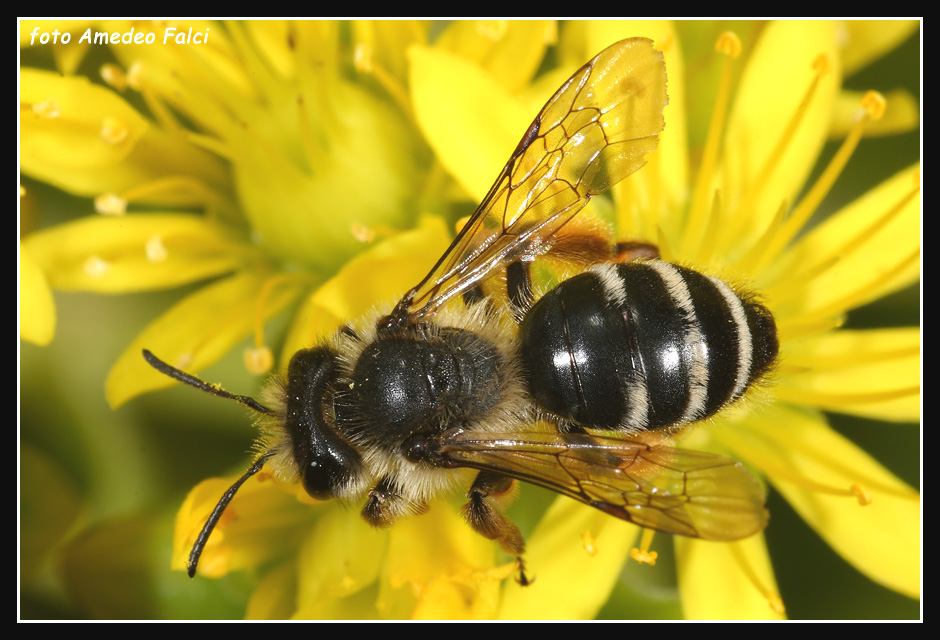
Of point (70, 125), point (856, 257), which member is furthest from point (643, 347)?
point (70, 125)

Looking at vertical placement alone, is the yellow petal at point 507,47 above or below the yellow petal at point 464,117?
above

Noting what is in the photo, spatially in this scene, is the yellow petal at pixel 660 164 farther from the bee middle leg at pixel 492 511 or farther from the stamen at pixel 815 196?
the bee middle leg at pixel 492 511

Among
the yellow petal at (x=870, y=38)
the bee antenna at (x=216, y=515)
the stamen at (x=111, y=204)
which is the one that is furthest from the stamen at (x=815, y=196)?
the stamen at (x=111, y=204)

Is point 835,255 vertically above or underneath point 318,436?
above

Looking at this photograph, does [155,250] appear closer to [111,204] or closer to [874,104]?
[111,204]

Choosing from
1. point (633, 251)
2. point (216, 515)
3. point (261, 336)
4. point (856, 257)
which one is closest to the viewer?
point (216, 515)

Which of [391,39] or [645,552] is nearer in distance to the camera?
[645,552]

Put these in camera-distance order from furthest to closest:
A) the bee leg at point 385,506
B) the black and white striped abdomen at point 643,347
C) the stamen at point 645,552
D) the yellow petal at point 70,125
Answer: the yellow petal at point 70,125
the stamen at point 645,552
the bee leg at point 385,506
the black and white striped abdomen at point 643,347

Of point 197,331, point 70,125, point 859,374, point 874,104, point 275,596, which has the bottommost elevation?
point 275,596
